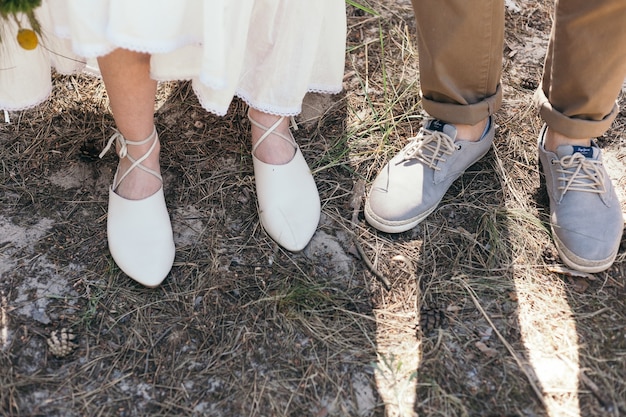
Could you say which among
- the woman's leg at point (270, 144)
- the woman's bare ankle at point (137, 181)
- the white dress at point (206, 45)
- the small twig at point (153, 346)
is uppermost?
the white dress at point (206, 45)

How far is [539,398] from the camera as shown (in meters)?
1.25

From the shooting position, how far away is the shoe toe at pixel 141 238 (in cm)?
141

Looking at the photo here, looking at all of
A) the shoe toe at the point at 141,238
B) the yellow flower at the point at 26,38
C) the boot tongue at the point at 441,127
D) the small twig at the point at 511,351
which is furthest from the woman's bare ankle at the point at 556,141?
the yellow flower at the point at 26,38

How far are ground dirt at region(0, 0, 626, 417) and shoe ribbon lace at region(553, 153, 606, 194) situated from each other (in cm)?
10

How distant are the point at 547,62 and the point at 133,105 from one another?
99 centimetres

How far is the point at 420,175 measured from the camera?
5.17 ft

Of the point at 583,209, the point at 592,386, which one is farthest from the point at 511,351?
the point at 583,209

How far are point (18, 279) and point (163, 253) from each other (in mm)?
331

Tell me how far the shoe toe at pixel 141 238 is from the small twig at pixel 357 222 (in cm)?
44

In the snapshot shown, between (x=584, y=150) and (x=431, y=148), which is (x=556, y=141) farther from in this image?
(x=431, y=148)

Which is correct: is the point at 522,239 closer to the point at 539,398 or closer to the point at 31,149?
the point at 539,398

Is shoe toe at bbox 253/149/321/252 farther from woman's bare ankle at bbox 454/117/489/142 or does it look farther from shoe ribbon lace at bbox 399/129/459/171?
woman's bare ankle at bbox 454/117/489/142

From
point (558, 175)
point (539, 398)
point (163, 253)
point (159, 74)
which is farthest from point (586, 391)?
point (159, 74)

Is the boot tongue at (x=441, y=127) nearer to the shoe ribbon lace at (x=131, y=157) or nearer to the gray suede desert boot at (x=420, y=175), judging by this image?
the gray suede desert boot at (x=420, y=175)
